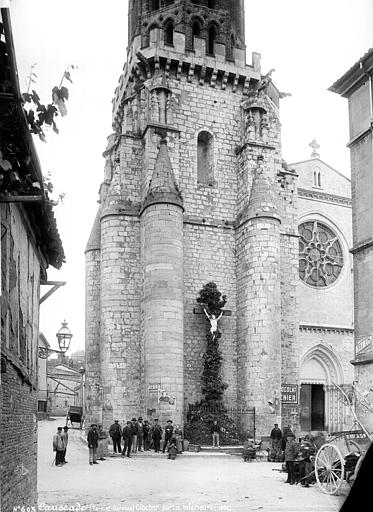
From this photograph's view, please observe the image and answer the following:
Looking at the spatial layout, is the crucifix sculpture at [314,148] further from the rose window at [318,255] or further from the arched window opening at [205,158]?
the arched window opening at [205,158]

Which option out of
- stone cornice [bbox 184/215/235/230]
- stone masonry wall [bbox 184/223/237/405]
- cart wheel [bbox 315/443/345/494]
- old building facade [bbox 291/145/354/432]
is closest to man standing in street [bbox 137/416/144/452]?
stone masonry wall [bbox 184/223/237/405]

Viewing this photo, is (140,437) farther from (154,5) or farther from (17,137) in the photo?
(154,5)

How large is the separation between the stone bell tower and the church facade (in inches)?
1.9

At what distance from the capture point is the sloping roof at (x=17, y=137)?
4875mm

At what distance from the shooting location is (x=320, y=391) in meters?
32.9

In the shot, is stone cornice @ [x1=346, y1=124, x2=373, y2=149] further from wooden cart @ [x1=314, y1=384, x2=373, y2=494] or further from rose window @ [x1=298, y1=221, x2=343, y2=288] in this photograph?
rose window @ [x1=298, y1=221, x2=343, y2=288]

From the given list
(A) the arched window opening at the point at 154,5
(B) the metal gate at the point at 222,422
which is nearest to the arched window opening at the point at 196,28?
(A) the arched window opening at the point at 154,5

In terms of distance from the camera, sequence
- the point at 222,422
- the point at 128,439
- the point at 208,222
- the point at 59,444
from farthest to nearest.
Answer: the point at 208,222, the point at 222,422, the point at 128,439, the point at 59,444

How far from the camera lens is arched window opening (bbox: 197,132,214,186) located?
29.5m

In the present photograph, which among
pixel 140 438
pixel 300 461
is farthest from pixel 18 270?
pixel 140 438

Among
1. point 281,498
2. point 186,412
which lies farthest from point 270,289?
point 281,498

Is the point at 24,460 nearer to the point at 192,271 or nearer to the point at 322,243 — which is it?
the point at 192,271

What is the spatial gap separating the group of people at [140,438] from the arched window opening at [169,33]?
1670cm

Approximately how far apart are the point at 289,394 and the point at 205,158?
10585 mm
